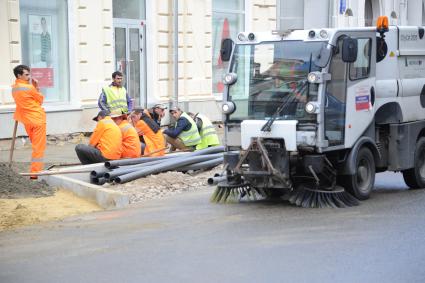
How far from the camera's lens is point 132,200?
11.2m

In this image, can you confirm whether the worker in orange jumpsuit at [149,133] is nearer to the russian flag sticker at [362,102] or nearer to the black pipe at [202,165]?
the black pipe at [202,165]

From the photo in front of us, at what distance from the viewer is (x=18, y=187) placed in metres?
11.0

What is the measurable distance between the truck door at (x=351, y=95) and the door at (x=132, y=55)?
30.4ft

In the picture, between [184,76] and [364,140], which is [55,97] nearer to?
[184,76]

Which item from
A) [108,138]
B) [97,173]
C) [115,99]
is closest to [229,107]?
[97,173]

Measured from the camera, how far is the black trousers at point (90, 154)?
1286 centimetres

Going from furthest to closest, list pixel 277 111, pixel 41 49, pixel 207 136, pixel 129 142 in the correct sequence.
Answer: pixel 41 49
pixel 207 136
pixel 129 142
pixel 277 111

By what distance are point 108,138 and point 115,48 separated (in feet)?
21.8

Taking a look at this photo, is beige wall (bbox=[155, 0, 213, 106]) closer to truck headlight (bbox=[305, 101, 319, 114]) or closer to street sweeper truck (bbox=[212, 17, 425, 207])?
street sweeper truck (bbox=[212, 17, 425, 207])

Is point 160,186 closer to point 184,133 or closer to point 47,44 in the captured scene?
point 184,133

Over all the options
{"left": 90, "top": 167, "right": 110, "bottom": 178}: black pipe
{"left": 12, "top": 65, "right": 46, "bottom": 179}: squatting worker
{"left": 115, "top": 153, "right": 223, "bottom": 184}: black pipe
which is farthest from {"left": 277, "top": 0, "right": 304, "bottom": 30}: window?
{"left": 90, "top": 167, "right": 110, "bottom": 178}: black pipe

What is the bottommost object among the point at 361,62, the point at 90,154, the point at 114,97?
the point at 90,154

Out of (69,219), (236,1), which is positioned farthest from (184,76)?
(69,219)

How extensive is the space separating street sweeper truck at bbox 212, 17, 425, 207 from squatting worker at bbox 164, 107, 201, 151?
A: 312 centimetres
